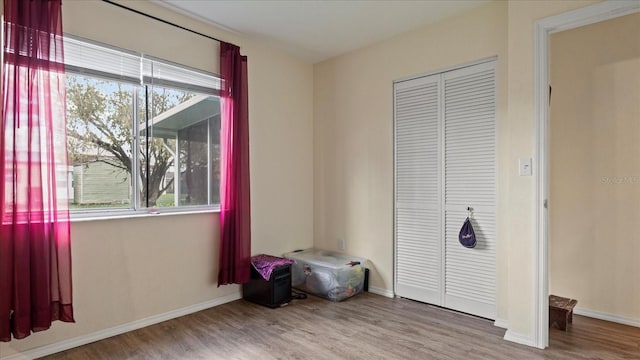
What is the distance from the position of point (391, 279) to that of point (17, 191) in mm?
3071

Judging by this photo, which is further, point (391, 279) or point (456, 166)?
point (391, 279)

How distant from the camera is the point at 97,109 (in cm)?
266

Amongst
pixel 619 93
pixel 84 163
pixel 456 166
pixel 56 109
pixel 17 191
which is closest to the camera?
pixel 17 191

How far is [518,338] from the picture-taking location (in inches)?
98.7

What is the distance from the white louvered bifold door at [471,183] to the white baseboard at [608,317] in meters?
0.85

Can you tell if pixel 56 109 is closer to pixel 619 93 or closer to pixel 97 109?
pixel 97 109

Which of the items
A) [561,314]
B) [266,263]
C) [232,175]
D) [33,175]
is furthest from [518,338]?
[33,175]

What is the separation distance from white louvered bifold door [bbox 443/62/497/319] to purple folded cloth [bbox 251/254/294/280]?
1534 millimetres

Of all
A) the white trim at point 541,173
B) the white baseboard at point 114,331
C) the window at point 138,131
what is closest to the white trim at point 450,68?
the white trim at point 541,173

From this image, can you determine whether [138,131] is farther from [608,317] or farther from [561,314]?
[608,317]

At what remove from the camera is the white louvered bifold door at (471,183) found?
2.93 meters

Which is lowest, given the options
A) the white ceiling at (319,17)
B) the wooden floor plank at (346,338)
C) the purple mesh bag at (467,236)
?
the wooden floor plank at (346,338)

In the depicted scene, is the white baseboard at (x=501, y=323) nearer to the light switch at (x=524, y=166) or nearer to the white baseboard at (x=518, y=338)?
the white baseboard at (x=518, y=338)

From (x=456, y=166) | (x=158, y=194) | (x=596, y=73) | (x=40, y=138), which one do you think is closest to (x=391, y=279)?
(x=456, y=166)
